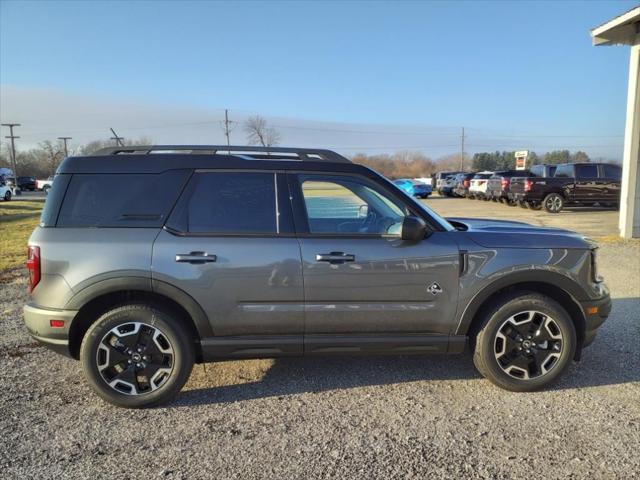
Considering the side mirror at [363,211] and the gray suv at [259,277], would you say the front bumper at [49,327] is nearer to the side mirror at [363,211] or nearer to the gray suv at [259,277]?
the gray suv at [259,277]

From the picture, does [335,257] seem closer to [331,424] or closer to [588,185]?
[331,424]

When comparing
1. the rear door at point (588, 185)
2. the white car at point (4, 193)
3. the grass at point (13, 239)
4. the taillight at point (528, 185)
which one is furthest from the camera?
the white car at point (4, 193)

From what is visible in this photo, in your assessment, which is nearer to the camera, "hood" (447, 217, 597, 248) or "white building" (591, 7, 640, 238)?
"hood" (447, 217, 597, 248)

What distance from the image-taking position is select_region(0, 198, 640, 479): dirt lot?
9.27 ft

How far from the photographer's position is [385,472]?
A: 2766 millimetres

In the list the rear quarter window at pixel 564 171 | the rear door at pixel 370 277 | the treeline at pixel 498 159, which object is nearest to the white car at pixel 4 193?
the rear quarter window at pixel 564 171

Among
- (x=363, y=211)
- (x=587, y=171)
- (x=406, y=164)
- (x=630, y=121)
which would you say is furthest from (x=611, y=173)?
(x=406, y=164)

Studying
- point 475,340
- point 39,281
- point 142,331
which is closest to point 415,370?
point 475,340

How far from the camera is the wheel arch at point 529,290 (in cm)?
369

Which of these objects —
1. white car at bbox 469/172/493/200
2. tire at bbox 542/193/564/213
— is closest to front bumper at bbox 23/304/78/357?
tire at bbox 542/193/564/213

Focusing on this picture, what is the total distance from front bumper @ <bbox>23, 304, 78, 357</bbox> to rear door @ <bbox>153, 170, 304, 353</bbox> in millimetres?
731

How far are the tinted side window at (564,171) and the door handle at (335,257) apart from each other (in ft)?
64.0

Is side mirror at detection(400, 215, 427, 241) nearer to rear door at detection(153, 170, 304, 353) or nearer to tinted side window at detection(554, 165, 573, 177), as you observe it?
rear door at detection(153, 170, 304, 353)

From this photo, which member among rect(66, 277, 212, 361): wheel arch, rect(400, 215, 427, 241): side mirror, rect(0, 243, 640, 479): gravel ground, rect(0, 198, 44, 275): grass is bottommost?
rect(0, 243, 640, 479): gravel ground
